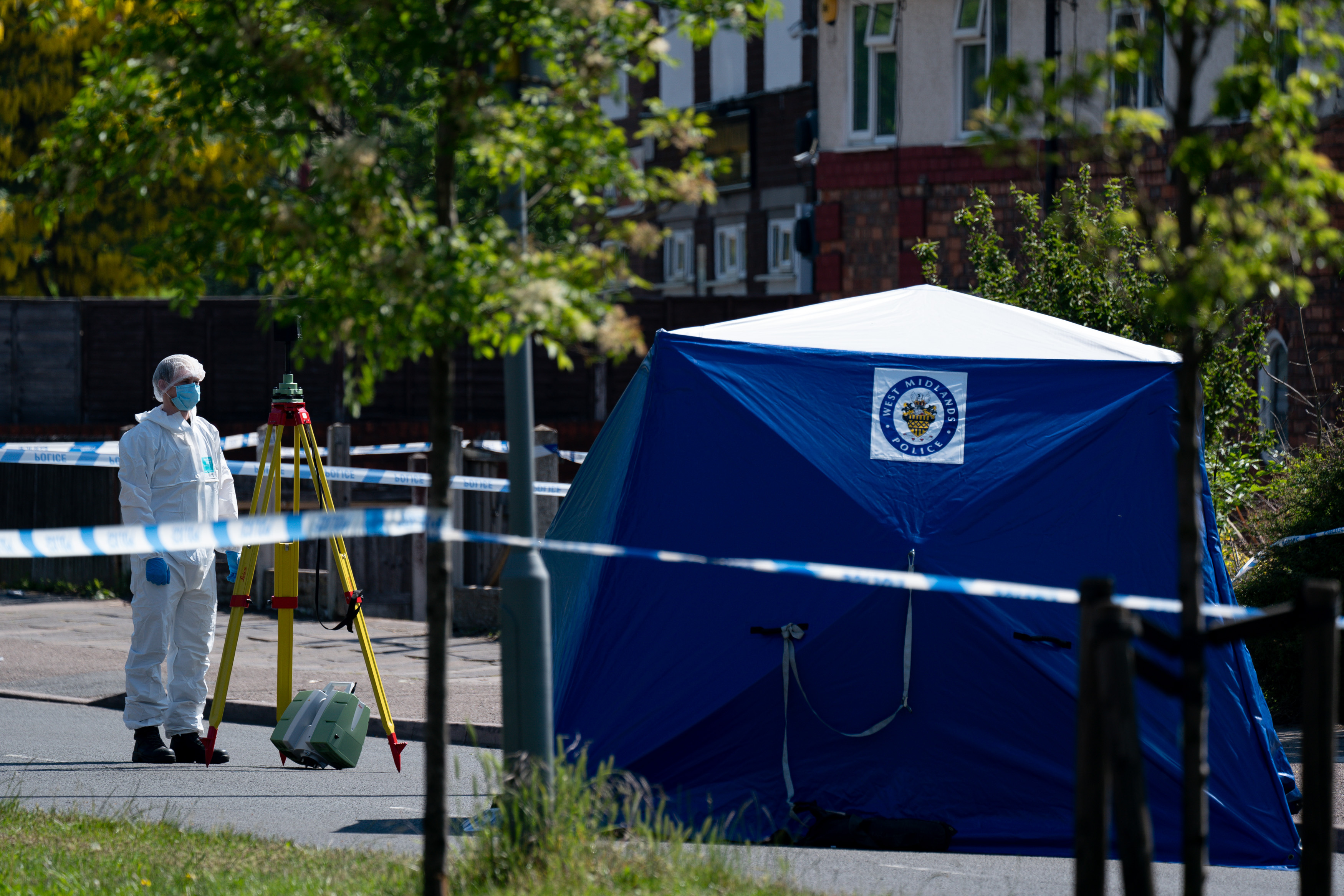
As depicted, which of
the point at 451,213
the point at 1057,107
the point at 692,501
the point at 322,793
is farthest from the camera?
the point at 322,793

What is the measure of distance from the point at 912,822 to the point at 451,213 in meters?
3.30

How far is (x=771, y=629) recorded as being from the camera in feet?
22.4

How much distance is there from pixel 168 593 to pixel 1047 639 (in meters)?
4.50

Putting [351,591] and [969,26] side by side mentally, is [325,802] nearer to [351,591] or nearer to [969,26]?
[351,591]

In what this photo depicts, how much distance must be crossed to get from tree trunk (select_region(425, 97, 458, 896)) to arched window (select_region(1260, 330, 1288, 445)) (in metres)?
14.3

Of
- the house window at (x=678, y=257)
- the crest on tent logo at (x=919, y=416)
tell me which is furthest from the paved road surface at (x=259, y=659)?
the house window at (x=678, y=257)

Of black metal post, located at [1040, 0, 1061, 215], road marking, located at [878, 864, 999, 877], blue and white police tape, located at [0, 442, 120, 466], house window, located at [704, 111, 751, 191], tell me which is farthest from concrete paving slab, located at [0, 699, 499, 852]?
house window, located at [704, 111, 751, 191]

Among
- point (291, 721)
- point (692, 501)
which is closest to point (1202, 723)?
point (692, 501)

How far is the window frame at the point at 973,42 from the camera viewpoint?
19.8m

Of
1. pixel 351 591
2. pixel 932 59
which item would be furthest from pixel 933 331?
pixel 932 59

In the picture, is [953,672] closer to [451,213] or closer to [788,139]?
[451,213]

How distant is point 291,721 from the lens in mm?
8031

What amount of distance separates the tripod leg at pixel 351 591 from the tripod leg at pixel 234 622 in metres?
0.23

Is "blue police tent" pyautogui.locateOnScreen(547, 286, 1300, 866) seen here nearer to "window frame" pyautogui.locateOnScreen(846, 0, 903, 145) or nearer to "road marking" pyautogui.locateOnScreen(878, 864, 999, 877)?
"road marking" pyautogui.locateOnScreen(878, 864, 999, 877)
